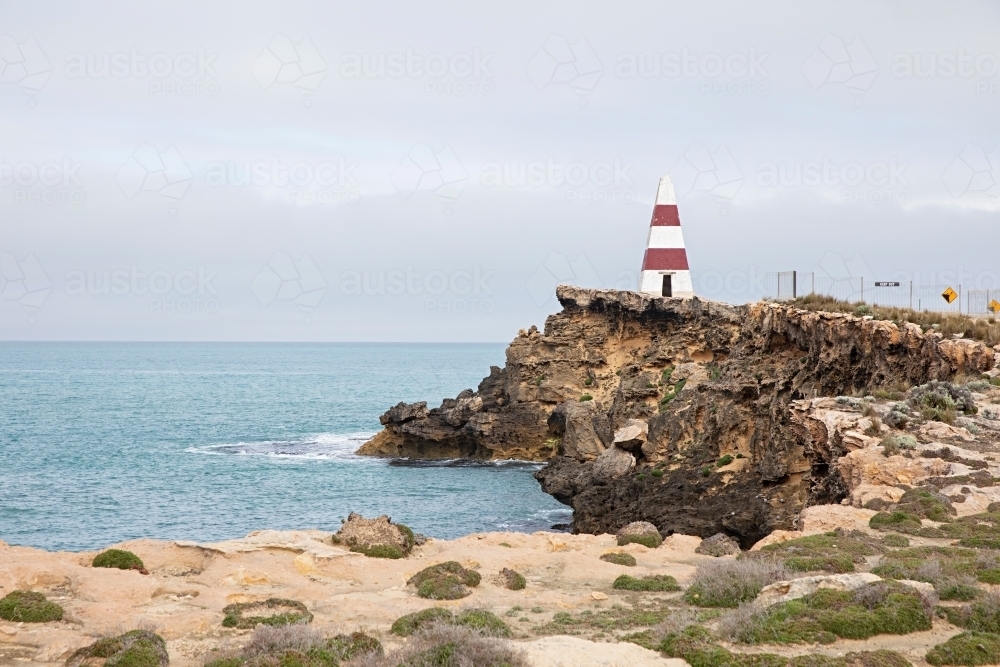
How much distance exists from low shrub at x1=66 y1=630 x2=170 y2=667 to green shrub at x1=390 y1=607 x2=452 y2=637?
10.4 ft

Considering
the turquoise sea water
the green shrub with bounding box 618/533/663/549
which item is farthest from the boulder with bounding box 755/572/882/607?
the turquoise sea water

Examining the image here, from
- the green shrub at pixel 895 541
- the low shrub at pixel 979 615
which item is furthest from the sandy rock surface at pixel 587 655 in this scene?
the green shrub at pixel 895 541

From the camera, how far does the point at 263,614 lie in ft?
45.7

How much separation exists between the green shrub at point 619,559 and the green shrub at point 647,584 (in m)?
1.87

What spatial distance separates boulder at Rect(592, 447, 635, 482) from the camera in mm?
44188

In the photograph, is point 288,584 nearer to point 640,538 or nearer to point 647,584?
point 647,584

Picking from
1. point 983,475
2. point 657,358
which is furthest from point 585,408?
point 983,475

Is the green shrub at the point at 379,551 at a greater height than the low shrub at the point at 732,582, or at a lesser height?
lesser

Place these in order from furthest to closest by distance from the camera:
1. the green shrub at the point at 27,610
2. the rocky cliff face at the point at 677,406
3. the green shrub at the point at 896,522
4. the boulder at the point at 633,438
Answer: the boulder at the point at 633,438 < the rocky cliff face at the point at 677,406 < the green shrub at the point at 896,522 < the green shrub at the point at 27,610

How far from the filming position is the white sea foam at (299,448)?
66.5 meters

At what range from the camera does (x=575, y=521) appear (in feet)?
134

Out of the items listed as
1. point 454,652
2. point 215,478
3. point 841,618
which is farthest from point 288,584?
point 215,478

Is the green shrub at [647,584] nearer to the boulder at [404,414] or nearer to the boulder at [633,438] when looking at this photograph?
the boulder at [633,438]

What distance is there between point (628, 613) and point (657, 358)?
47.1 metres
